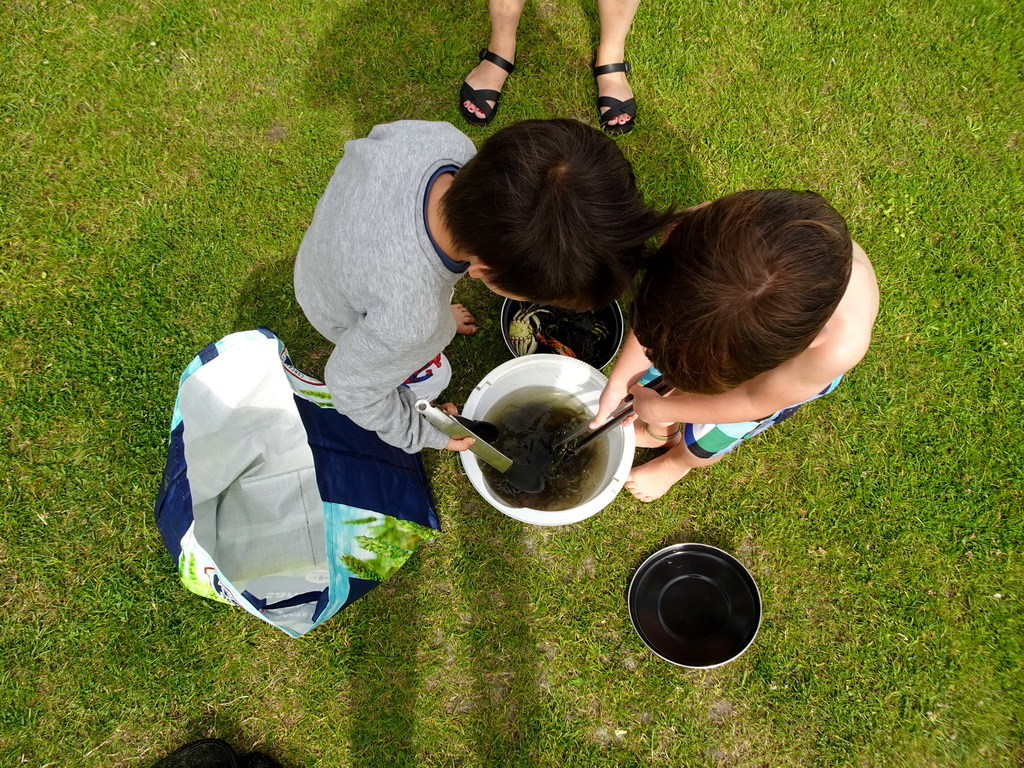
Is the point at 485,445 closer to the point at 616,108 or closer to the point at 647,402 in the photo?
the point at 647,402

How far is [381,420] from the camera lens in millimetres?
1528

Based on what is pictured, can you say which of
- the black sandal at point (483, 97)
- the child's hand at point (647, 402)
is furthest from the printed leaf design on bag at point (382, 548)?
the black sandal at point (483, 97)

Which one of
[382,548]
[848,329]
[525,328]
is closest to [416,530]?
[382,548]

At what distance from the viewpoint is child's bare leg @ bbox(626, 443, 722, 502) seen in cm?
221

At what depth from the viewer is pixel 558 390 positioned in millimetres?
2182

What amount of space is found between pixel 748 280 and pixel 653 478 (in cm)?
131

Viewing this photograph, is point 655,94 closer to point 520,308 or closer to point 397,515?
point 520,308

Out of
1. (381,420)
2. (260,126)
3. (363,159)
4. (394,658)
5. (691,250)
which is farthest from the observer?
(260,126)

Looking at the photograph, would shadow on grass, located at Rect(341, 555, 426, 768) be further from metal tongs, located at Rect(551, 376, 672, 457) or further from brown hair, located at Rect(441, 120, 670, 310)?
brown hair, located at Rect(441, 120, 670, 310)

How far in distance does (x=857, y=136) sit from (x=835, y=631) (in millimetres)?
2213

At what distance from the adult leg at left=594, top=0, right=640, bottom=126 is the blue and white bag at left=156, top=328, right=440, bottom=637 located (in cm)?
187

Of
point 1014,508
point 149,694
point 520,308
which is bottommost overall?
point 149,694

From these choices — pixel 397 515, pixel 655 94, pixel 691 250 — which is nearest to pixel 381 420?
pixel 397 515

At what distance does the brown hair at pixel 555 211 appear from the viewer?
3.59 ft
